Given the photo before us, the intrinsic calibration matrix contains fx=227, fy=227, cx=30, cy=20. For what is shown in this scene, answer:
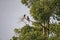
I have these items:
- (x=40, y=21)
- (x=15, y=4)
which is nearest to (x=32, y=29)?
(x=40, y=21)

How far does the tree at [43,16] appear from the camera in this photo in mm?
2607

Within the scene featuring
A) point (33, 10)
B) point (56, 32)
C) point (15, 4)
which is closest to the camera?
point (56, 32)

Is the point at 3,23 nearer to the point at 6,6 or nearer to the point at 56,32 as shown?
the point at 6,6

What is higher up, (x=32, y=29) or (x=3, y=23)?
(x=3, y=23)

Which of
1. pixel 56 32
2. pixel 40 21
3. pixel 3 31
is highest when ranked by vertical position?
pixel 3 31

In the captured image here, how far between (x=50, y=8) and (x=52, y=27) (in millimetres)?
223

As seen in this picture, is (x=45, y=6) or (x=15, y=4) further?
(x=15, y=4)

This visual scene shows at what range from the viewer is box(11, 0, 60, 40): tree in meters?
2.61

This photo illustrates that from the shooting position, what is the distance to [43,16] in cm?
270

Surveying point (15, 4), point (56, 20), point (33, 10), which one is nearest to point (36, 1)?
point (33, 10)

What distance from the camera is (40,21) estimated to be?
9.15 feet

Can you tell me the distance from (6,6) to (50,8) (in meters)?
3.11

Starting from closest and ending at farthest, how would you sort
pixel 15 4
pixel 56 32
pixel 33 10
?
1. pixel 56 32
2. pixel 33 10
3. pixel 15 4

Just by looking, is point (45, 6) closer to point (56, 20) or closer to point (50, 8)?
point (50, 8)
